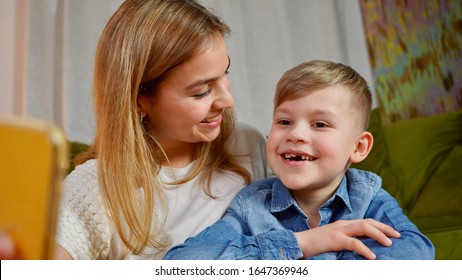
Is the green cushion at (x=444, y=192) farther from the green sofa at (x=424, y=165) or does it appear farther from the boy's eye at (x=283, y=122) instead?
the boy's eye at (x=283, y=122)

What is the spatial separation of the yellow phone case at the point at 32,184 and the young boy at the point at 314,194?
0.45m

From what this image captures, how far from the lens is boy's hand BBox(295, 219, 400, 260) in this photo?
0.90 meters

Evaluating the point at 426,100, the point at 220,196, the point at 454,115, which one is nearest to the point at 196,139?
the point at 220,196

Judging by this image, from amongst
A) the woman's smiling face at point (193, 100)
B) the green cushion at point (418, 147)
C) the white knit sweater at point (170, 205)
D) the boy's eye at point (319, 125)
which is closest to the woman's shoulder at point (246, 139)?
the white knit sweater at point (170, 205)

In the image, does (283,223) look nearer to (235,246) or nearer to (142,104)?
(235,246)

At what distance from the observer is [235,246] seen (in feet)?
3.13

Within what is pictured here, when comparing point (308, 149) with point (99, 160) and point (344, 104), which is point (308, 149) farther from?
point (99, 160)

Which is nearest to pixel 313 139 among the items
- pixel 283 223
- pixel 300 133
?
pixel 300 133

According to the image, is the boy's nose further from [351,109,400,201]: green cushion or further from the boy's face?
[351,109,400,201]: green cushion

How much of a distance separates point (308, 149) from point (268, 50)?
28cm

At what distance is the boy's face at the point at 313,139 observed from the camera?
0.99 m

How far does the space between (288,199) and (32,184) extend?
0.59 metres

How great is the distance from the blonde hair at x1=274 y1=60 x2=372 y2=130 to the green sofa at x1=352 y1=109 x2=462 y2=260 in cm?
28

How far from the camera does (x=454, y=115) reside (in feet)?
4.75
